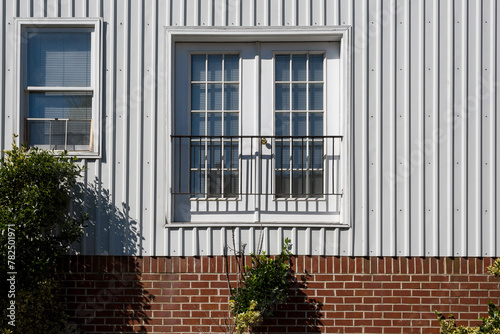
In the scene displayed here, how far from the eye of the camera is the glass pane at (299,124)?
22.6 ft

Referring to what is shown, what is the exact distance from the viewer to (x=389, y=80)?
6.65 meters

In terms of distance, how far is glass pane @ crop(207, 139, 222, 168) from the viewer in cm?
686

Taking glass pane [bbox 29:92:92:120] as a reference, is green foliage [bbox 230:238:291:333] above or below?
below

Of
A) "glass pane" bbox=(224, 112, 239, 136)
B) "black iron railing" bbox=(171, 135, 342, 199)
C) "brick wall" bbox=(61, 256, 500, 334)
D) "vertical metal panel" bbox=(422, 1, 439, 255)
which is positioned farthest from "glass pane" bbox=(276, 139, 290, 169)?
"vertical metal panel" bbox=(422, 1, 439, 255)

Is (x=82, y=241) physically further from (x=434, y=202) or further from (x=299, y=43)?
(x=434, y=202)

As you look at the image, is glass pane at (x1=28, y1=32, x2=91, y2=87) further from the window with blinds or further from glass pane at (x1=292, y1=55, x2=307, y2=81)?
glass pane at (x1=292, y1=55, x2=307, y2=81)

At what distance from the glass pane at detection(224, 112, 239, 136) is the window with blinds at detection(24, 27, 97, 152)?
1625 millimetres

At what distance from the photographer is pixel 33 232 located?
608cm

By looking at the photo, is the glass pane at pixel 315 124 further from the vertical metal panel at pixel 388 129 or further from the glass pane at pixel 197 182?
the glass pane at pixel 197 182

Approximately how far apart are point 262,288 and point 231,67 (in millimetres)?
2678

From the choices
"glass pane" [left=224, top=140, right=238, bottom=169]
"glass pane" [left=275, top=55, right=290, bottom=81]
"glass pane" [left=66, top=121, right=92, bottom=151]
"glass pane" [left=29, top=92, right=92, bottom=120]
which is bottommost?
"glass pane" [left=224, top=140, right=238, bottom=169]

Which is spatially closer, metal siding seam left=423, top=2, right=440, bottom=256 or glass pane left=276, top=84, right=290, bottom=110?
metal siding seam left=423, top=2, right=440, bottom=256

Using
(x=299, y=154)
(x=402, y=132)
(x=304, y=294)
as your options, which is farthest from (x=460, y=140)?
(x=304, y=294)

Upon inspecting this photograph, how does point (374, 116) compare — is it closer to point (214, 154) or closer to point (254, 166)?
point (254, 166)
